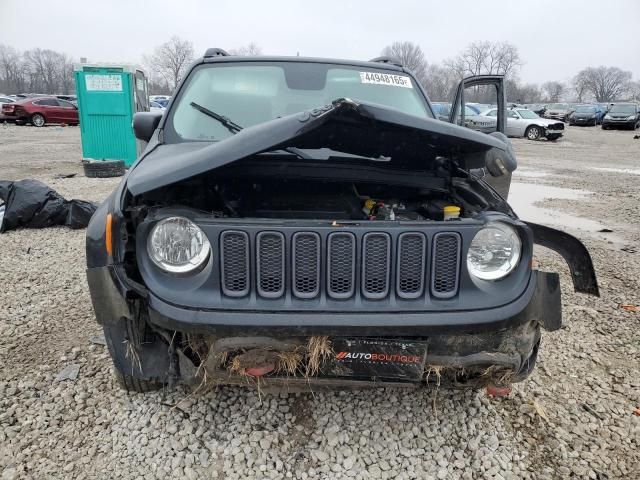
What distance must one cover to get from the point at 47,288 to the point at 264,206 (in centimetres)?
261

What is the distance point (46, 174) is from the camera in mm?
10219

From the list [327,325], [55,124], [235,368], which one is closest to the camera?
[327,325]

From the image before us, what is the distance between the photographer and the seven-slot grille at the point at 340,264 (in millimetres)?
1889

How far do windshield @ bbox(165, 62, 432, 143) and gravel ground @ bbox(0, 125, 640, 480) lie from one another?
159cm

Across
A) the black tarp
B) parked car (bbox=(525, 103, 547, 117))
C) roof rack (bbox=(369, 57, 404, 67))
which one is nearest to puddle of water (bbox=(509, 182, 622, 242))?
roof rack (bbox=(369, 57, 404, 67))

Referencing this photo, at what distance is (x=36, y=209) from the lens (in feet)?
19.1

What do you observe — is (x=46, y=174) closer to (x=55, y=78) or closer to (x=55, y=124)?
(x=55, y=124)

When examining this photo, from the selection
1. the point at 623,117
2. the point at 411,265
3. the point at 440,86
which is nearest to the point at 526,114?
the point at 623,117

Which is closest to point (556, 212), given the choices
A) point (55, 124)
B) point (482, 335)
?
point (482, 335)

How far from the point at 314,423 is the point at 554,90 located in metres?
120

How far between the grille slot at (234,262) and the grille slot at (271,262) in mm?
55

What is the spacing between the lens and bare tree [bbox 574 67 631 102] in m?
99.3

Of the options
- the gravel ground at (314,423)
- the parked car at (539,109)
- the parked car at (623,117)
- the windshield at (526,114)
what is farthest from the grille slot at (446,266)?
the parked car at (539,109)

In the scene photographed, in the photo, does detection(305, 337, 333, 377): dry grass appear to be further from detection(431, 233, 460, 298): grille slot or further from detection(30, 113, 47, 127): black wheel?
detection(30, 113, 47, 127): black wheel
